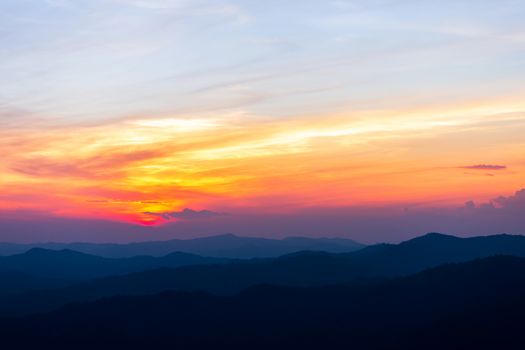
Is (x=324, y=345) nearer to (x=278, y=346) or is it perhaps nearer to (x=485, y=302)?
(x=278, y=346)

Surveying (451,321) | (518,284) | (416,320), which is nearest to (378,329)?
(416,320)

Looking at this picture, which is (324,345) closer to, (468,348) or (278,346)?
(278,346)

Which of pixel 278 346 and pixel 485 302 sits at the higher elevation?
pixel 485 302

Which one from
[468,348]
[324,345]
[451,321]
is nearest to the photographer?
[468,348]

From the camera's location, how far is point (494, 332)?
6211 inches

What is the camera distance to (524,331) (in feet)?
509

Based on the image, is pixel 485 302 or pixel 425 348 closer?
pixel 425 348

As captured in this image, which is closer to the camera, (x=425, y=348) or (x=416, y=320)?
(x=425, y=348)

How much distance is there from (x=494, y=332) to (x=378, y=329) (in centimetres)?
4765

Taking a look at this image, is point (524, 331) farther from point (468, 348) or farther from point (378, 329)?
point (378, 329)

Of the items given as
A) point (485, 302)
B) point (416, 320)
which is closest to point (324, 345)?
point (416, 320)

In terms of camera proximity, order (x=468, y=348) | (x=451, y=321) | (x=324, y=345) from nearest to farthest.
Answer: (x=468, y=348)
(x=451, y=321)
(x=324, y=345)

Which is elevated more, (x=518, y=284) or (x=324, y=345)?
(x=518, y=284)

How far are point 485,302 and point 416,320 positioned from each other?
24393 mm
